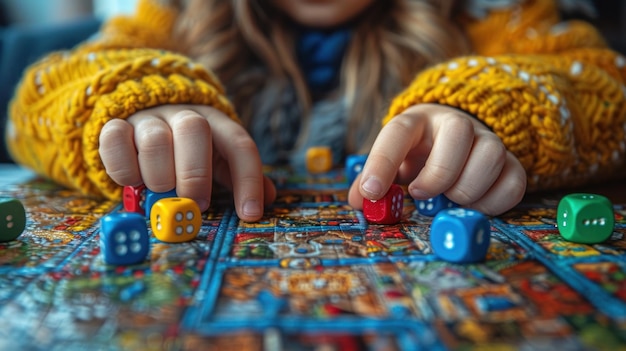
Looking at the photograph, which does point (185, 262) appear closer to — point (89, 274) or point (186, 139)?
point (89, 274)

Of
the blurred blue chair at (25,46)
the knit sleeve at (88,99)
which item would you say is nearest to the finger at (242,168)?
the knit sleeve at (88,99)

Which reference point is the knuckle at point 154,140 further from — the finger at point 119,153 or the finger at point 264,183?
the finger at point 264,183

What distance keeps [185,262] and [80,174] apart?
0.37 meters

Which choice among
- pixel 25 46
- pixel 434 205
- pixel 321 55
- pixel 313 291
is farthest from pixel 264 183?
pixel 25 46

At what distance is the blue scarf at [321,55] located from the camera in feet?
4.33

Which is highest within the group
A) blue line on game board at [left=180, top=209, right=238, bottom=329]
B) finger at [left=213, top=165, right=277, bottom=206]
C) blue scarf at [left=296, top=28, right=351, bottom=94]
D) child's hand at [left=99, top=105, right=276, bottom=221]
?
blue scarf at [left=296, top=28, right=351, bottom=94]

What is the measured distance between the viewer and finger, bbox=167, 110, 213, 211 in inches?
28.1

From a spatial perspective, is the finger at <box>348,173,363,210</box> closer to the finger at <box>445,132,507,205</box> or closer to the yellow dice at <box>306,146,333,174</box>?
the finger at <box>445,132,507,205</box>

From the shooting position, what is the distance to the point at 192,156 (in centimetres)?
71

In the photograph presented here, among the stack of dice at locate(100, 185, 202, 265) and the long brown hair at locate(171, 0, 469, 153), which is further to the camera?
the long brown hair at locate(171, 0, 469, 153)

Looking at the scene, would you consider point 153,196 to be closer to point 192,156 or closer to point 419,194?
point 192,156

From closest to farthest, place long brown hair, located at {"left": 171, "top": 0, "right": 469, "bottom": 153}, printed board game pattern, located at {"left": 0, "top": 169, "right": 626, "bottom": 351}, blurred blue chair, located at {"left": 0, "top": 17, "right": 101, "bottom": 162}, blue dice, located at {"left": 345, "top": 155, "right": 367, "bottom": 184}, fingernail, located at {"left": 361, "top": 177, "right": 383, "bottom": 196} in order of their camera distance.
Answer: printed board game pattern, located at {"left": 0, "top": 169, "right": 626, "bottom": 351} → fingernail, located at {"left": 361, "top": 177, "right": 383, "bottom": 196} → blue dice, located at {"left": 345, "top": 155, "right": 367, "bottom": 184} → long brown hair, located at {"left": 171, "top": 0, "right": 469, "bottom": 153} → blurred blue chair, located at {"left": 0, "top": 17, "right": 101, "bottom": 162}

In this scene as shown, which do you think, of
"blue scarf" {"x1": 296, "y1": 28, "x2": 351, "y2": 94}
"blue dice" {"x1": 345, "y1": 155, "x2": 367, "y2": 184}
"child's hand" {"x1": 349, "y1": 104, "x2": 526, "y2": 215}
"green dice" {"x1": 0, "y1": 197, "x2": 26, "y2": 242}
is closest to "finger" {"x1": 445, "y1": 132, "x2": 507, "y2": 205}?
"child's hand" {"x1": 349, "y1": 104, "x2": 526, "y2": 215}

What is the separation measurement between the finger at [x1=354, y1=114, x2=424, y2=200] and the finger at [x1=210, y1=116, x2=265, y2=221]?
0.47 ft
